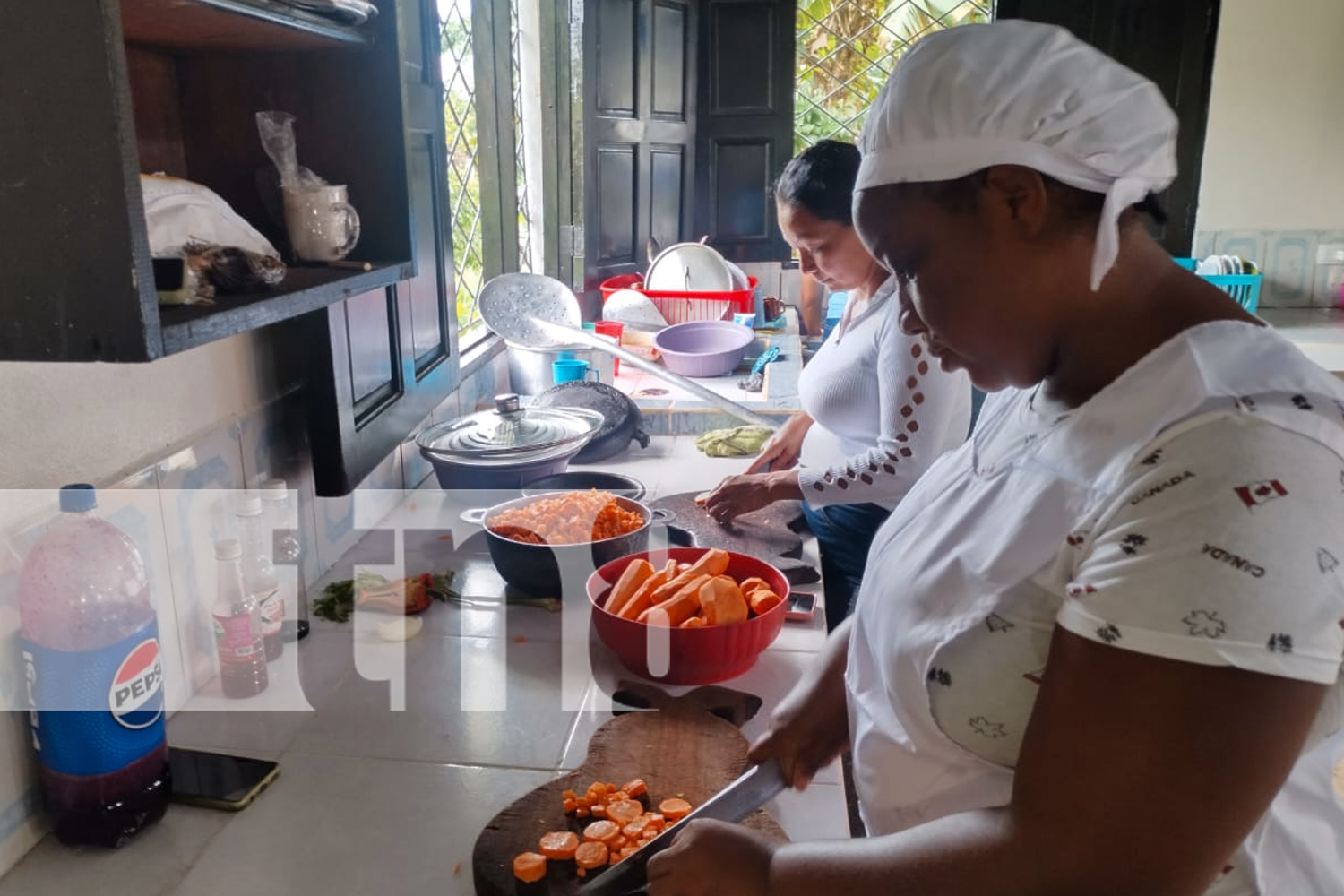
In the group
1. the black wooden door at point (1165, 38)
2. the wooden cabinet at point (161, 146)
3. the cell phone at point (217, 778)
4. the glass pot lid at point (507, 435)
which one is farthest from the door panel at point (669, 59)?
the cell phone at point (217, 778)

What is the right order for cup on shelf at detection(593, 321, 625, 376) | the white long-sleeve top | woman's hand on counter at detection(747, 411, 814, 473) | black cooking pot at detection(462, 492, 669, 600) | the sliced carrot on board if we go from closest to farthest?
1. the sliced carrot on board
2. black cooking pot at detection(462, 492, 669, 600)
3. the white long-sleeve top
4. woman's hand on counter at detection(747, 411, 814, 473)
5. cup on shelf at detection(593, 321, 625, 376)

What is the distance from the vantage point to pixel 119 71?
2.04 feet

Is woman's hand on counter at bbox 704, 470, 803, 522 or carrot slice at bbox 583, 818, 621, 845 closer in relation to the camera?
carrot slice at bbox 583, 818, 621, 845

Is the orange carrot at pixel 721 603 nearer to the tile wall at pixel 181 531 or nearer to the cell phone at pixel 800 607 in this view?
the cell phone at pixel 800 607

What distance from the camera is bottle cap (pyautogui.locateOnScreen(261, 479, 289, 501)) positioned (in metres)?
1.20

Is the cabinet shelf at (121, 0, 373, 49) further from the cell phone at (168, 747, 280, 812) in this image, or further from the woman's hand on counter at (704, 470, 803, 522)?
the woman's hand on counter at (704, 470, 803, 522)

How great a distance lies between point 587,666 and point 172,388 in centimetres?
58

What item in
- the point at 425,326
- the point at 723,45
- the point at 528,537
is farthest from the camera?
the point at 723,45

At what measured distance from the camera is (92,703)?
828 mm

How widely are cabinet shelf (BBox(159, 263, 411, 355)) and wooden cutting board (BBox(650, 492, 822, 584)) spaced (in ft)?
2.30

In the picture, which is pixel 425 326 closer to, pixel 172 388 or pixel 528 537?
pixel 528 537

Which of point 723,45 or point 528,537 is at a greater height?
point 723,45

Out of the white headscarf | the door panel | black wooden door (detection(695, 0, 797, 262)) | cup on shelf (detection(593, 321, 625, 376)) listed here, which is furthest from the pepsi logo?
black wooden door (detection(695, 0, 797, 262))

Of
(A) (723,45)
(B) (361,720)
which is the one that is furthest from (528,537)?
(A) (723,45)
